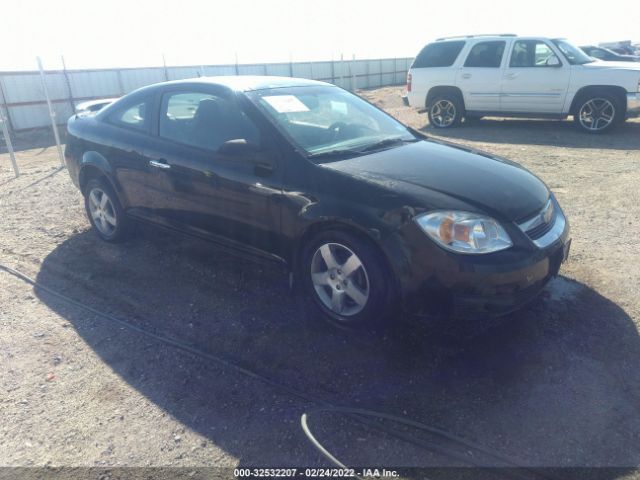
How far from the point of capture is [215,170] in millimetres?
3762

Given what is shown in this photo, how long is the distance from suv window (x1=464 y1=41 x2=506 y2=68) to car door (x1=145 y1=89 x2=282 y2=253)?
864 centimetres

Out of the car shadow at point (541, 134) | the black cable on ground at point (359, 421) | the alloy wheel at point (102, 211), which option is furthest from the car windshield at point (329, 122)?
the car shadow at point (541, 134)

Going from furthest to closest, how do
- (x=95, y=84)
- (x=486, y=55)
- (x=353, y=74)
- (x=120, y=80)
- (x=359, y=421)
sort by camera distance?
(x=353, y=74)
(x=120, y=80)
(x=95, y=84)
(x=486, y=55)
(x=359, y=421)

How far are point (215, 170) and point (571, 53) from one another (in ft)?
30.3

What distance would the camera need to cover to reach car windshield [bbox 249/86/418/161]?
360 centimetres

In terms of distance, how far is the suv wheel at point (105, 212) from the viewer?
483cm

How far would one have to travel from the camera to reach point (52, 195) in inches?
279

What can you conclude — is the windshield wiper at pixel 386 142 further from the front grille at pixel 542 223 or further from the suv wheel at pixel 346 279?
the front grille at pixel 542 223

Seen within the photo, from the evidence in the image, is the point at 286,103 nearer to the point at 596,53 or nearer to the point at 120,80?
the point at 596,53

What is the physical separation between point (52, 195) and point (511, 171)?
6.24 meters

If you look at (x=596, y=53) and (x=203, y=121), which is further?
(x=596, y=53)

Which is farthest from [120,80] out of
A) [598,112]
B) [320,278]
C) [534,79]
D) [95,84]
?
[320,278]

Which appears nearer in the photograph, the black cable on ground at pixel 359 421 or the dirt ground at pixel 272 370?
the black cable on ground at pixel 359 421

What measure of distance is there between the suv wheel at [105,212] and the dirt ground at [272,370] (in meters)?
0.28
